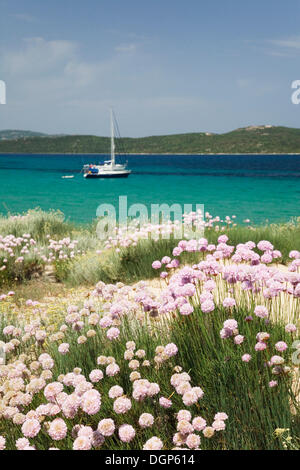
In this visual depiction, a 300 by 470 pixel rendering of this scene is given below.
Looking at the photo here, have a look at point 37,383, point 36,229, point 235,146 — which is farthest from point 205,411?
point 235,146

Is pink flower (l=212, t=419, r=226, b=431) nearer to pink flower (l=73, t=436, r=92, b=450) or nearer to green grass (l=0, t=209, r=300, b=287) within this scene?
pink flower (l=73, t=436, r=92, b=450)

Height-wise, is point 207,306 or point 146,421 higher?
point 207,306

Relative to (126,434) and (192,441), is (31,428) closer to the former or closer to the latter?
(126,434)

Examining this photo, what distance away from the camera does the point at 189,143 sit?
464ft

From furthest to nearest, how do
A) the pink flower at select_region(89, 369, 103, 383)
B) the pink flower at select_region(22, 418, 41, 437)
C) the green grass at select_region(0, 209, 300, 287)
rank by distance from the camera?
1. the green grass at select_region(0, 209, 300, 287)
2. the pink flower at select_region(89, 369, 103, 383)
3. the pink flower at select_region(22, 418, 41, 437)

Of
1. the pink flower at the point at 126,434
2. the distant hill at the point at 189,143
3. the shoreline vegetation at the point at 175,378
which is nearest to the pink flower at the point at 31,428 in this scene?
the shoreline vegetation at the point at 175,378

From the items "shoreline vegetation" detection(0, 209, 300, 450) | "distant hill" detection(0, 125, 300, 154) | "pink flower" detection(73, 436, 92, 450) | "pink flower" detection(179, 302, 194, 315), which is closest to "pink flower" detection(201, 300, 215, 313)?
"shoreline vegetation" detection(0, 209, 300, 450)

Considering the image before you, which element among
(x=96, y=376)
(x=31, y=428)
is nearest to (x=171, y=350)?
(x=96, y=376)

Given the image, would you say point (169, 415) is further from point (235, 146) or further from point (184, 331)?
point (235, 146)

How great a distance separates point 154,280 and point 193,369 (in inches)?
187

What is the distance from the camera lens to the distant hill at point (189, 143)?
128 m

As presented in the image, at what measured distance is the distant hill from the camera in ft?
420

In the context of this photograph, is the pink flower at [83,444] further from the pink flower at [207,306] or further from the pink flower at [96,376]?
the pink flower at [207,306]

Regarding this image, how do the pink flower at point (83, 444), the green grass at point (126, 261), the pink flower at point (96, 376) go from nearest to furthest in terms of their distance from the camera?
1. the pink flower at point (83, 444)
2. the pink flower at point (96, 376)
3. the green grass at point (126, 261)
